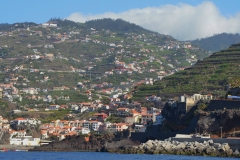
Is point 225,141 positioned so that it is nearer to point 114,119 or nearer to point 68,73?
point 114,119

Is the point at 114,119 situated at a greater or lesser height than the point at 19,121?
greater

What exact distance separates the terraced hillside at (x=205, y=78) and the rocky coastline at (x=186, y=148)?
32.2 metres

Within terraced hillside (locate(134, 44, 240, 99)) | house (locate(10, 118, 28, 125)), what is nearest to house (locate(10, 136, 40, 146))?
house (locate(10, 118, 28, 125))

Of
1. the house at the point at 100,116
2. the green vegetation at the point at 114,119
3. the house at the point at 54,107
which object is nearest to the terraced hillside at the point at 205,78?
the green vegetation at the point at 114,119

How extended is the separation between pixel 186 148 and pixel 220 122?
6.03 m

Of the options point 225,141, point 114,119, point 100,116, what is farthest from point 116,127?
point 225,141

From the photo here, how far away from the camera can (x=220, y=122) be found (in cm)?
7138

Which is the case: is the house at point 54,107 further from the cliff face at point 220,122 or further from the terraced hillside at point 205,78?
the cliff face at point 220,122

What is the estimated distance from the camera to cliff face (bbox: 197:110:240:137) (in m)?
70.5

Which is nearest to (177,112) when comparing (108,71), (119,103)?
(119,103)

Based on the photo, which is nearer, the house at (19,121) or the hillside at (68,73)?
the house at (19,121)

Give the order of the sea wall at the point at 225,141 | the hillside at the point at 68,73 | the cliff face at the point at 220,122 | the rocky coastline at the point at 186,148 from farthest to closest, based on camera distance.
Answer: the hillside at the point at 68,73, the cliff face at the point at 220,122, the sea wall at the point at 225,141, the rocky coastline at the point at 186,148

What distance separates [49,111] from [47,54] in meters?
68.1

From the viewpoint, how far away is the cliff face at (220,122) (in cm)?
7050
